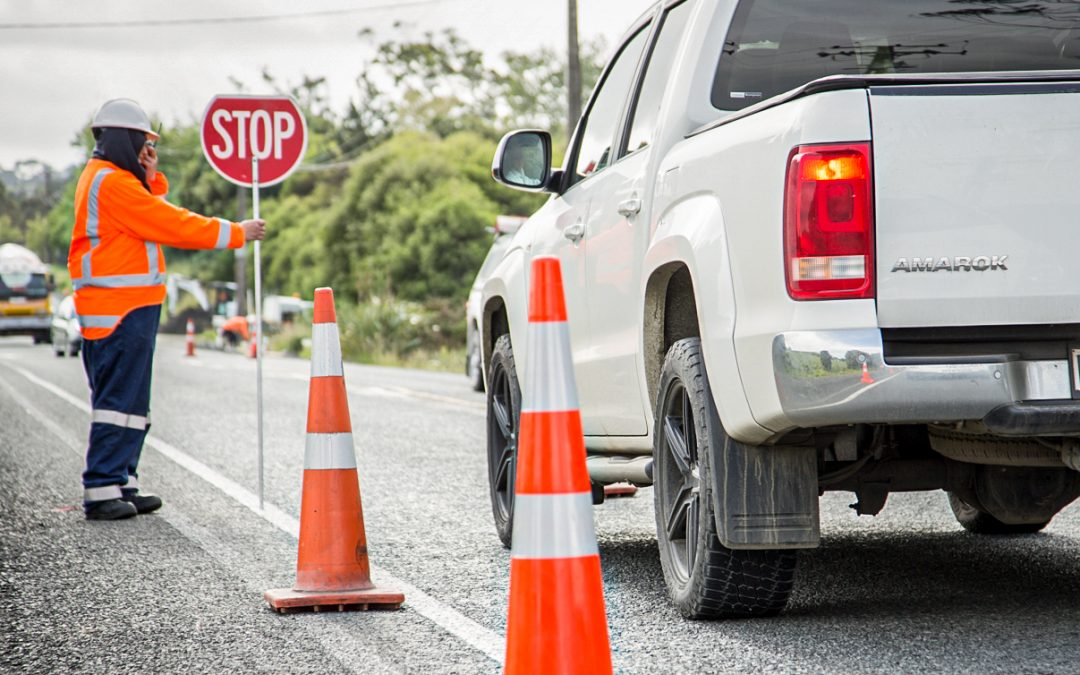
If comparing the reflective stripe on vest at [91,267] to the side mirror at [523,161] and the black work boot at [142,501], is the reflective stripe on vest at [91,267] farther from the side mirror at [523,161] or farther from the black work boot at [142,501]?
the side mirror at [523,161]

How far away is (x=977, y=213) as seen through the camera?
13.6 feet

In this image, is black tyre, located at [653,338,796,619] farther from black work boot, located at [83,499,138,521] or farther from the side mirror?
black work boot, located at [83,499,138,521]

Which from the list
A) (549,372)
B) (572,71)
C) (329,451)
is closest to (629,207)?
(329,451)

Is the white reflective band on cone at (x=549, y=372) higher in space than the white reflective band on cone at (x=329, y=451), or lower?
higher

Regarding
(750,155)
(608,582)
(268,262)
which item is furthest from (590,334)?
(268,262)

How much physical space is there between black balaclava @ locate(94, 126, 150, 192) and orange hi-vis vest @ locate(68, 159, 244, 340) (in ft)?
0.24

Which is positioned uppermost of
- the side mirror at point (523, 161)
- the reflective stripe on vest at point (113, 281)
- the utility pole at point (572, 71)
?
the utility pole at point (572, 71)

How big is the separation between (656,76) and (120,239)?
345cm

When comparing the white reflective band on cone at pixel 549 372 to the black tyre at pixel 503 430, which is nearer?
the white reflective band on cone at pixel 549 372

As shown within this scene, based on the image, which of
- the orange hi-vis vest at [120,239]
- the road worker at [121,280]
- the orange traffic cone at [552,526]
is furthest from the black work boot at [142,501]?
the orange traffic cone at [552,526]

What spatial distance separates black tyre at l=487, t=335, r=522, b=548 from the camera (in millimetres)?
6848

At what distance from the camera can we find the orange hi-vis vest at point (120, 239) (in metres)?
8.05

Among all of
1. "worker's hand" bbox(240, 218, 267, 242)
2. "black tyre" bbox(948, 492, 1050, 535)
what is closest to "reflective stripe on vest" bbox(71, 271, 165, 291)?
"worker's hand" bbox(240, 218, 267, 242)

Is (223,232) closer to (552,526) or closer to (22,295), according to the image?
(552,526)
